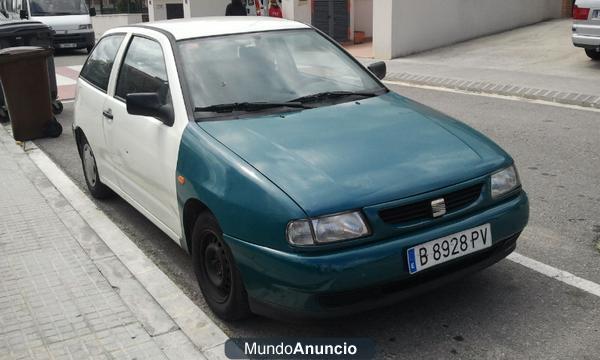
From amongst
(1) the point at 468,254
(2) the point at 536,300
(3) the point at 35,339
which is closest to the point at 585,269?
(2) the point at 536,300

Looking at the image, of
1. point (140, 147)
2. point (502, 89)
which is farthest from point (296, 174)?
point (502, 89)

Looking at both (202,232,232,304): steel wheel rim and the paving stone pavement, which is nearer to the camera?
the paving stone pavement

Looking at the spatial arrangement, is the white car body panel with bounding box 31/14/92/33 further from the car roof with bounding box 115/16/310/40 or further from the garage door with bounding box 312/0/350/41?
the car roof with bounding box 115/16/310/40

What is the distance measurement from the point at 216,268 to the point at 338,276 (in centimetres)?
94

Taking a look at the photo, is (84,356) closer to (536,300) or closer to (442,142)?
(442,142)

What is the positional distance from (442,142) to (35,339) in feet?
8.11

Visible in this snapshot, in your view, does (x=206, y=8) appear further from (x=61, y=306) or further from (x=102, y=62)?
(x=61, y=306)

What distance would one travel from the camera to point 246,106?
4.04m

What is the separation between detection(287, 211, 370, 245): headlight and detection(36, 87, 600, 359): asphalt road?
465 millimetres

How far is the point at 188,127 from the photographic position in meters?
3.83

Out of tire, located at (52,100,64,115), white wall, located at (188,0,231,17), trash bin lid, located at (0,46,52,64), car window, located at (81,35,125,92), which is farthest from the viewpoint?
white wall, located at (188,0,231,17)

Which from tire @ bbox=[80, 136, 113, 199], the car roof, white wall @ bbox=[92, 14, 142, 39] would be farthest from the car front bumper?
white wall @ bbox=[92, 14, 142, 39]

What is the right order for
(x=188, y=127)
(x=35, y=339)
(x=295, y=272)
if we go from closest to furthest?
1. (x=295, y=272)
2. (x=35, y=339)
3. (x=188, y=127)

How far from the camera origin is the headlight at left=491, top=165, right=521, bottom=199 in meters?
3.49
